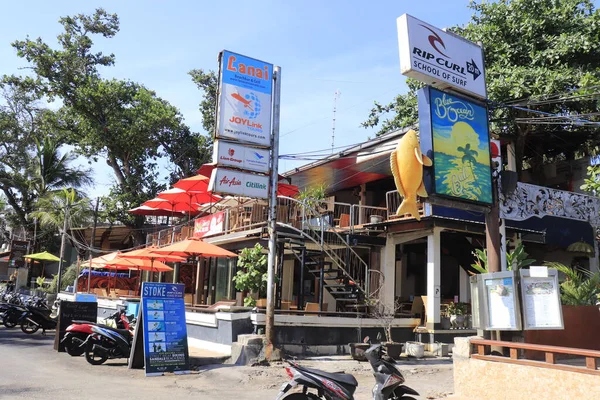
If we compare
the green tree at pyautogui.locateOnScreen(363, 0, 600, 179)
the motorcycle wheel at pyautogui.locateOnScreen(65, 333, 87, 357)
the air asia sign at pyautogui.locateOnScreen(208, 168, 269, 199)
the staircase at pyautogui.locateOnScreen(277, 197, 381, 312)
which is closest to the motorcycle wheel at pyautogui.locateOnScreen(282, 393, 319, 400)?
the air asia sign at pyautogui.locateOnScreen(208, 168, 269, 199)

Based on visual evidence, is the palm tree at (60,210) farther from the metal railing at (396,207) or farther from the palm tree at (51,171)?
the metal railing at (396,207)

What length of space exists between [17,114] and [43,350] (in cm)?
3072

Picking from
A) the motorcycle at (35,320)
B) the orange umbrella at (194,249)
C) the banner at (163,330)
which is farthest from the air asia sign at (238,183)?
the motorcycle at (35,320)

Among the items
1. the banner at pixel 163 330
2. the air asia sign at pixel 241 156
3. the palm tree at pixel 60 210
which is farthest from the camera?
the palm tree at pixel 60 210

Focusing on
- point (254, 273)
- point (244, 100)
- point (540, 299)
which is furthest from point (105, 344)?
point (540, 299)

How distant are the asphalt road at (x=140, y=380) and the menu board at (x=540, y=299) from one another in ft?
7.04

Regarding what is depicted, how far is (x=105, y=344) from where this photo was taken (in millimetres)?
10750

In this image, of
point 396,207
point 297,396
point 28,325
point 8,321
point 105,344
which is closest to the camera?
point 297,396

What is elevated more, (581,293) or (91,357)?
(581,293)

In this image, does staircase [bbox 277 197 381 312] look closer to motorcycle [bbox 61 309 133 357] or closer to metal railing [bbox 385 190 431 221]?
metal railing [bbox 385 190 431 221]

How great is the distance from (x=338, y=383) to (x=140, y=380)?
178 inches

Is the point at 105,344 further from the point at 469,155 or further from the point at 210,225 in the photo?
the point at 210,225

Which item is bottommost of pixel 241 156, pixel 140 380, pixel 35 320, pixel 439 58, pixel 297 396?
pixel 140 380

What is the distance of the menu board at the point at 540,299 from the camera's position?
283 inches
